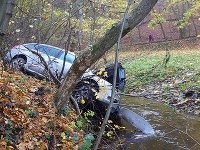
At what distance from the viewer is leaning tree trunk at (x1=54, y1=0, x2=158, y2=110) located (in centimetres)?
493

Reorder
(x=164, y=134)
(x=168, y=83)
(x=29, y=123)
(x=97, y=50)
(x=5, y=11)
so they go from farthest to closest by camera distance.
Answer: (x=168, y=83), (x=164, y=134), (x=97, y=50), (x=29, y=123), (x=5, y=11)

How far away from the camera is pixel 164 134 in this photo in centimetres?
779

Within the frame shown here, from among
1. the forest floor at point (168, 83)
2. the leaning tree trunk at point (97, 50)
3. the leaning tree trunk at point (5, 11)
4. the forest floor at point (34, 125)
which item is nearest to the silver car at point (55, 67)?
the forest floor at point (168, 83)

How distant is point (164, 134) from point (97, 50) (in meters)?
3.56

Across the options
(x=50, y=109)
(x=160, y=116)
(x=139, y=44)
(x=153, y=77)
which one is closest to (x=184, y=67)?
(x=153, y=77)

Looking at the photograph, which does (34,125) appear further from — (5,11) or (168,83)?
(168,83)

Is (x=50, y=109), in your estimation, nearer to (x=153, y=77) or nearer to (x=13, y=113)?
(x=13, y=113)

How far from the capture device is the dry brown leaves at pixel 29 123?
15.2 feet

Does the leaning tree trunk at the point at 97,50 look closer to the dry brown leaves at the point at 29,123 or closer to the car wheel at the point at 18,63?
the dry brown leaves at the point at 29,123

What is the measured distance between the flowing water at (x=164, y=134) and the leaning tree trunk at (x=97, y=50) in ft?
3.40

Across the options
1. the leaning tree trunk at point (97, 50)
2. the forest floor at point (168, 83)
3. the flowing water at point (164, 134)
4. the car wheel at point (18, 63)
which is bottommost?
the flowing water at point (164, 134)

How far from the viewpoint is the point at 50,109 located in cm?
616

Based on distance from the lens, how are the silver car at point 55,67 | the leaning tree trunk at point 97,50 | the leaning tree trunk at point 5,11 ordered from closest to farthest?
the leaning tree trunk at point 5,11 < the leaning tree trunk at point 97,50 < the silver car at point 55,67

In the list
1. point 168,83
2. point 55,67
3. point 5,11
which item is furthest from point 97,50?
point 168,83
